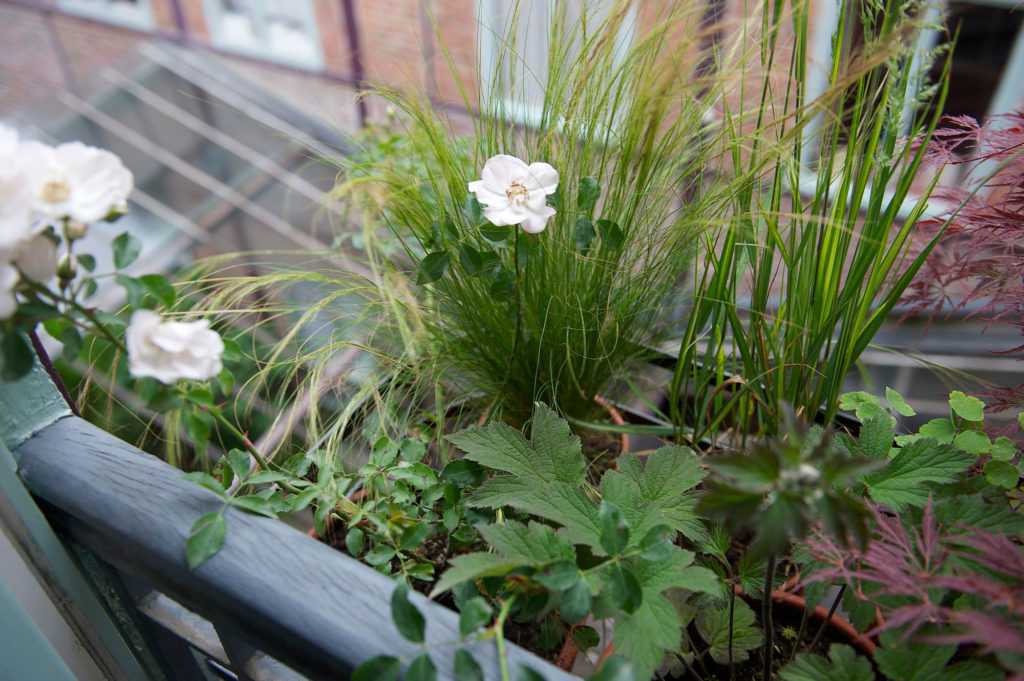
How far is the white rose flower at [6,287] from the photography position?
0.46 metres

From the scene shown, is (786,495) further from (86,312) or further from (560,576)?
Answer: (86,312)

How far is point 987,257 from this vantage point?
0.80 meters

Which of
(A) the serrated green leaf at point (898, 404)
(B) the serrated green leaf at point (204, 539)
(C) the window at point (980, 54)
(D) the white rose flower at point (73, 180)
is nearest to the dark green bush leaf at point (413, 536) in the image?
(B) the serrated green leaf at point (204, 539)

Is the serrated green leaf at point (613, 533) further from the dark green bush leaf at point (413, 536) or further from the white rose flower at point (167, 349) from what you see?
the white rose flower at point (167, 349)

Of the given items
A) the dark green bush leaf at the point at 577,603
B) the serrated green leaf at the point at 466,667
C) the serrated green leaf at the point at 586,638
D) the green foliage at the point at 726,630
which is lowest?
the green foliage at the point at 726,630

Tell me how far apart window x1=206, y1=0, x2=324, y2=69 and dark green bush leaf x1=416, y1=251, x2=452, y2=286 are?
305 centimetres

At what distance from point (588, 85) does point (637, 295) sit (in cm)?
23

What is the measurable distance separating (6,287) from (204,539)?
24cm

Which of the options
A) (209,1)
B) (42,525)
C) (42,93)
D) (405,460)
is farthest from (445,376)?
(209,1)

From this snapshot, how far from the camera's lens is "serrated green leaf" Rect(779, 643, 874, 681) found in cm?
59

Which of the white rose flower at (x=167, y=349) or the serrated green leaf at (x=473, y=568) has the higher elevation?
the white rose flower at (x=167, y=349)

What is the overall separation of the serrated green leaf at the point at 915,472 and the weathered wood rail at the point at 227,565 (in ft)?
1.06

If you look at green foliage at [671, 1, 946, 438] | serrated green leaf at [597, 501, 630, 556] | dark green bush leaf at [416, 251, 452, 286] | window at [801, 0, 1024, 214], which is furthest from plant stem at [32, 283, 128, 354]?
window at [801, 0, 1024, 214]

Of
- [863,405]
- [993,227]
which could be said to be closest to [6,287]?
[863,405]
